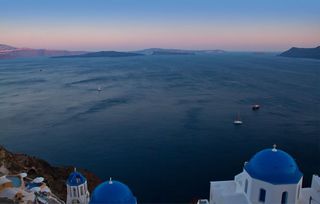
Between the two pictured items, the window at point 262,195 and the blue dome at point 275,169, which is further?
the window at point 262,195

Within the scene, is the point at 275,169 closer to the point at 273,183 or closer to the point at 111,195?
the point at 273,183

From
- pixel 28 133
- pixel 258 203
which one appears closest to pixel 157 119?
pixel 28 133

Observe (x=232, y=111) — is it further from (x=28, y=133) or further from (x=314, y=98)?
(x=28, y=133)

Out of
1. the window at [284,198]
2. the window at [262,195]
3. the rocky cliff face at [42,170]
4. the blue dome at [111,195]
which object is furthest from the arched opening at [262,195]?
the rocky cliff face at [42,170]

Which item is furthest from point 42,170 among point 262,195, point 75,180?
point 262,195

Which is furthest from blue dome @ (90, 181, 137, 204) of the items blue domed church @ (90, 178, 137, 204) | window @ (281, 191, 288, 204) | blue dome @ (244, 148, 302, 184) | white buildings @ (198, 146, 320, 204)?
window @ (281, 191, 288, 204)

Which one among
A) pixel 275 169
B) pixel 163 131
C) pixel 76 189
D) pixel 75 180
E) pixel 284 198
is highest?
pixel 275 169

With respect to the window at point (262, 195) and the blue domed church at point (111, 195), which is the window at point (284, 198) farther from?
the blue domed church at point (111, 195)
